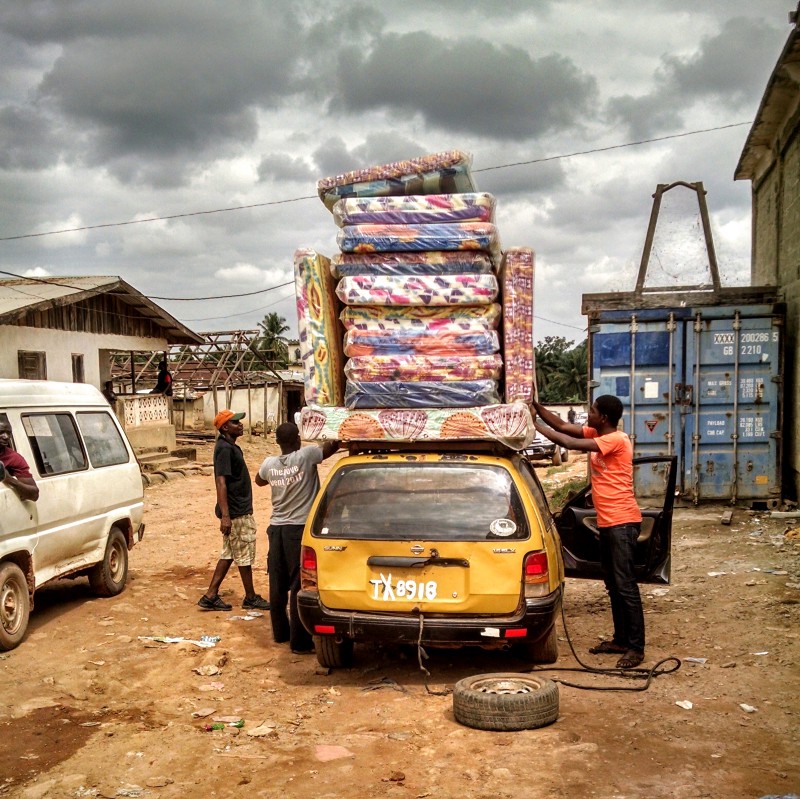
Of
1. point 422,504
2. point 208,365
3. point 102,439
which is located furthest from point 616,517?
point 208,365

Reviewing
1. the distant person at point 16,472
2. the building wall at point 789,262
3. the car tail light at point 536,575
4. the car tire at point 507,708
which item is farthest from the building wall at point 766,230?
the distant person at point 16,472

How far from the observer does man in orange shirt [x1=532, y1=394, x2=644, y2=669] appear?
5766mm

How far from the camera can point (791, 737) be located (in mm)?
4332

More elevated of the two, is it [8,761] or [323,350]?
[323,350]

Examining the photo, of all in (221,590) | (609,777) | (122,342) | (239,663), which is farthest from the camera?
(122,342)

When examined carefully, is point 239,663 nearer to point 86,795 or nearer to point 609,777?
point 86,795

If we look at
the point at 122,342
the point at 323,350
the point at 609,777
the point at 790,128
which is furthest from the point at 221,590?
the point at 122,342

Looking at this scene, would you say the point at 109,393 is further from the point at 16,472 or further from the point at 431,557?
the point at 431,557

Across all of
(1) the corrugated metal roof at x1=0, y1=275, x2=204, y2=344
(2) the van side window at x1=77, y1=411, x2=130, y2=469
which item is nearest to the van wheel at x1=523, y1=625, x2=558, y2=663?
(2) the van side window at x1=77, y1=411, x2=130, y2=469

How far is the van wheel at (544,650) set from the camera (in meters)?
5.55

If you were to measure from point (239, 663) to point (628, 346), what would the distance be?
699cm

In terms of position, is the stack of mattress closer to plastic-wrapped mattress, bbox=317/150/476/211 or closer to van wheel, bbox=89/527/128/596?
plastic-wrapped mattress, bbox=317/150/476/211

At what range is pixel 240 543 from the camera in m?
7.51

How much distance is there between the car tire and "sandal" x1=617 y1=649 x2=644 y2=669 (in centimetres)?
105
